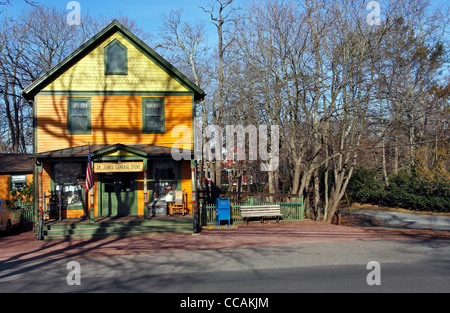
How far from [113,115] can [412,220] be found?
22.6 meters

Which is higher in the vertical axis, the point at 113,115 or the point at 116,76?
the point at 116,76

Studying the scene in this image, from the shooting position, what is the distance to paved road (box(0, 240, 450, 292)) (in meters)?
8.39

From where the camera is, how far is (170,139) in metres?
19.0

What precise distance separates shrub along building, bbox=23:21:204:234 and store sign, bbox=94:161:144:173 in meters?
1.55

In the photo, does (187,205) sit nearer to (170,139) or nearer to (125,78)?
(170,139)

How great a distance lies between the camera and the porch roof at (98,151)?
55.6 feet

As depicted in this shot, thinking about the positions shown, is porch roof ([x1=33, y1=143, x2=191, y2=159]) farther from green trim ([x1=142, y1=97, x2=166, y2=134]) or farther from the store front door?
the store front door

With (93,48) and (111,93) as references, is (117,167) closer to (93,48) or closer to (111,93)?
(111,93)

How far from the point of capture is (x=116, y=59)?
1900 centimetres
